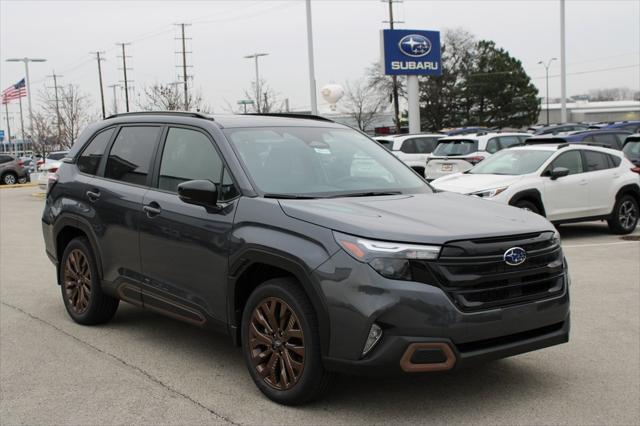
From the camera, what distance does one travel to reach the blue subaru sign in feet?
120

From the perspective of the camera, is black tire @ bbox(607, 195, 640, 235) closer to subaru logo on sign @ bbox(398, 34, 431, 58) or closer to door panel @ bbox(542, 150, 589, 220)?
door panel @ bbox(542, 150, 589, 220)

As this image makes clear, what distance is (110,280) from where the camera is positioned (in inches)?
237

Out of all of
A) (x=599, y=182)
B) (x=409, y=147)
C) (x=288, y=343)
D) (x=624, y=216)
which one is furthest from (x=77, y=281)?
(x=409, y=147)

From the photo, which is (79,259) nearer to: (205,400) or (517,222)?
(205,400)

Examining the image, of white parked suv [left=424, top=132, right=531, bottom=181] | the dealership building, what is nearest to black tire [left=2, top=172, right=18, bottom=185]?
white parked suv [left=424, top=132, right=531, bottom=181]

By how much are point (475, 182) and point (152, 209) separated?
776 cm

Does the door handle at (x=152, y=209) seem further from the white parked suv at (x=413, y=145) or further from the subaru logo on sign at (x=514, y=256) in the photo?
the white parked suv at (x=413, y=145)

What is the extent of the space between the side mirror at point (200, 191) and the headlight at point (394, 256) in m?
1.24

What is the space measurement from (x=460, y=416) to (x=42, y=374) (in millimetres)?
2931

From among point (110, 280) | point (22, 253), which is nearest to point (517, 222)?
point (110, 280)

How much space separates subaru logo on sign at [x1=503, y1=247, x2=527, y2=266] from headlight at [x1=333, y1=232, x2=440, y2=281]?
45 cm

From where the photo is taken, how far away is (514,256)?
4.17m

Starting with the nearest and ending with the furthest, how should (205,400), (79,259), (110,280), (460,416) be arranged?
(460,416) < (205,400) < (110,280) < (79,259)

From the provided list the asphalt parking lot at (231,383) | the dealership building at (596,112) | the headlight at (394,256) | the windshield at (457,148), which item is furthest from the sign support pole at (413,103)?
the dealership building at (596,112)
